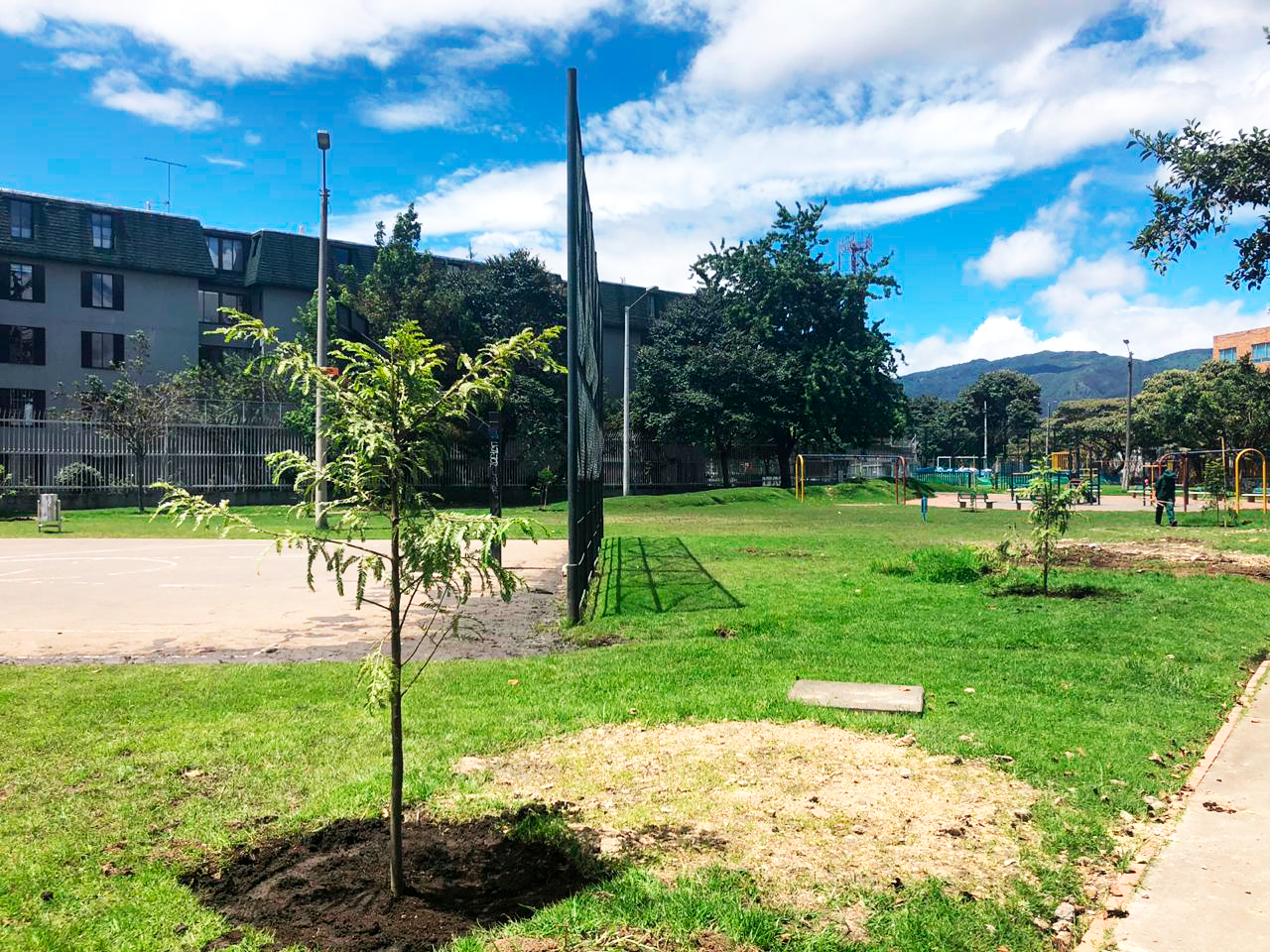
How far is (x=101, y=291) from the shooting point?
43.9 metres

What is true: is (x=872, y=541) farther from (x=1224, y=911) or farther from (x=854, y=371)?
(x=854, y=371)

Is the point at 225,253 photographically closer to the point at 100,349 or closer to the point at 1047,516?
the point at 100,349

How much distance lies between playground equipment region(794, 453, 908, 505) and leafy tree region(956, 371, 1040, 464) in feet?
158

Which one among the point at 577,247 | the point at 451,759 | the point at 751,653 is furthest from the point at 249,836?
the point at 577,247

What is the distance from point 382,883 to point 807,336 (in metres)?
46.6

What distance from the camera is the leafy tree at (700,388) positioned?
143 feet

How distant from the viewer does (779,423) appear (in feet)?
148

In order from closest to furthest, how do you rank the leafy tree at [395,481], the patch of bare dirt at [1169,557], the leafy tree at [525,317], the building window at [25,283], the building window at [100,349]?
1. the leafy tree at [395,481]
2. the patch of bare dirt at [1169,557]
3. the leafy tree at [525,317]
4. the building window at [25,283]
5. the building window at [100,349]

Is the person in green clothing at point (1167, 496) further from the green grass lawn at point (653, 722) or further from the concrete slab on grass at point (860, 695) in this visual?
the concrete slab on grass at point (860, 695)

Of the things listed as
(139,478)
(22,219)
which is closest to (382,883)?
(139,478)

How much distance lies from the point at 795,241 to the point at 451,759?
153 ft

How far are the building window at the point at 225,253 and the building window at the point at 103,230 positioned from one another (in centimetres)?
448

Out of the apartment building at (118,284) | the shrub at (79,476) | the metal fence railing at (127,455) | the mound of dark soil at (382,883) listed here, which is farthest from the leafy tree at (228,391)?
the mound of dark soil at (382,883)

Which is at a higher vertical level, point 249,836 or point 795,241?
point 795,241
